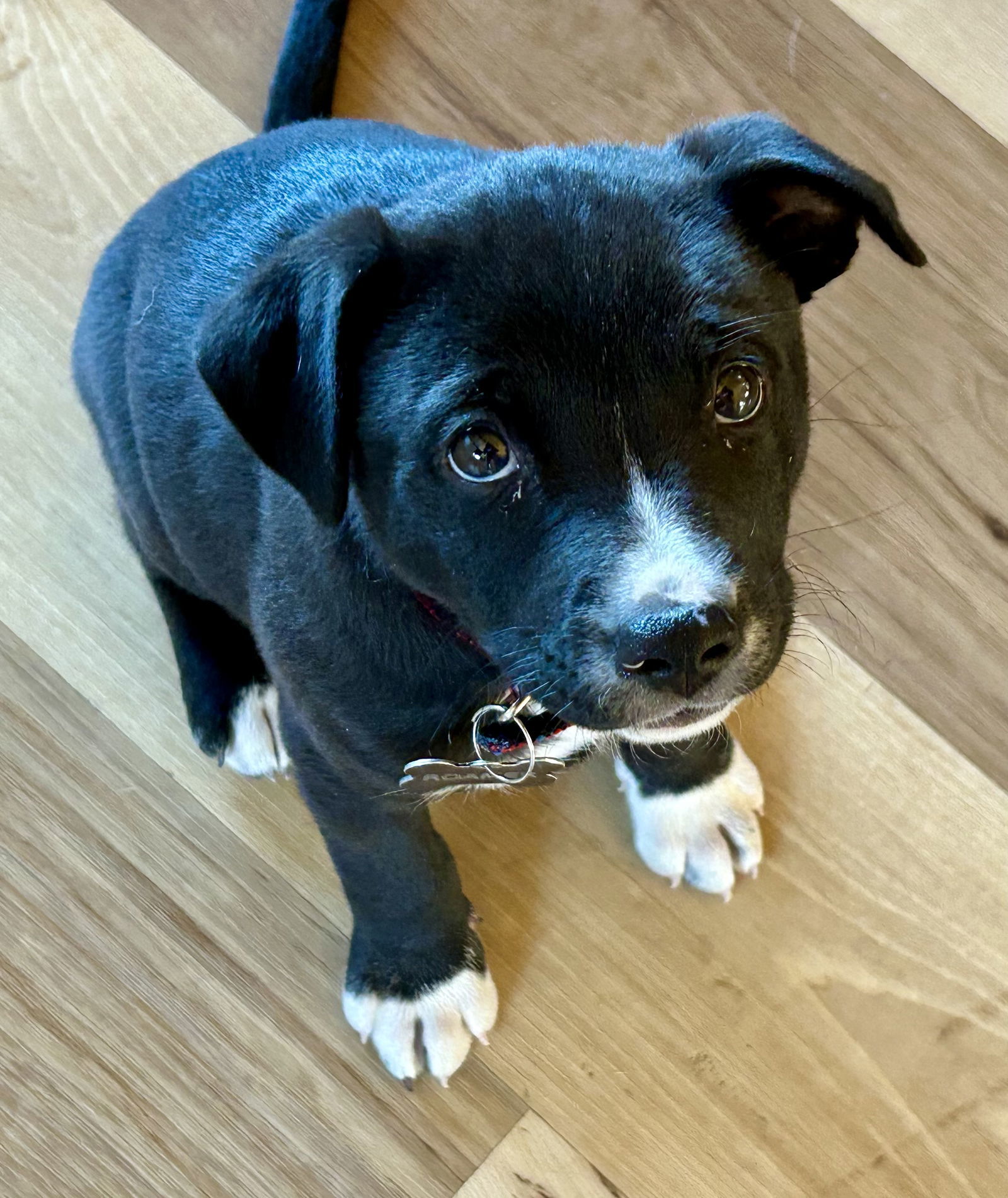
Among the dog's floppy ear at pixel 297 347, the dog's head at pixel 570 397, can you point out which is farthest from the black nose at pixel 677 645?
the dog's floppy ear at pixel 297 347

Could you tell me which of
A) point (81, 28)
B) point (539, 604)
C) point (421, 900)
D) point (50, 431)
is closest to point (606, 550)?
point (539, 604)

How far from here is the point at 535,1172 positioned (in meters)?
2.14

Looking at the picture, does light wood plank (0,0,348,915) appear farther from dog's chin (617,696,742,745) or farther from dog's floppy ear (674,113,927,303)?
dog's floppy ear (674,113,927,303)

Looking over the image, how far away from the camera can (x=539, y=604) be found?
1.34 meters

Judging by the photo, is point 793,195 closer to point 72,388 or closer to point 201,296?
point 201,296

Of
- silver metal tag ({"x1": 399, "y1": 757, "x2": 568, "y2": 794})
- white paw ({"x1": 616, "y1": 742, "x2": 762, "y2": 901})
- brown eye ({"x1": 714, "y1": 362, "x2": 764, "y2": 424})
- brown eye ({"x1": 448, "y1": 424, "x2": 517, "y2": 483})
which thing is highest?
brown eye ({"x1": 714, "y1": 362, "x2": 764, "y2": 424})

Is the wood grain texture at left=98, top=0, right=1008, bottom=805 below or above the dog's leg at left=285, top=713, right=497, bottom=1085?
above

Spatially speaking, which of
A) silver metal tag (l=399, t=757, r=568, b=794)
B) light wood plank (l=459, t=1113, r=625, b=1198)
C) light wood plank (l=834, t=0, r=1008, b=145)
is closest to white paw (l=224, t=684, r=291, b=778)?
silver metal tag (l=399, t=757, r=568, b=794)

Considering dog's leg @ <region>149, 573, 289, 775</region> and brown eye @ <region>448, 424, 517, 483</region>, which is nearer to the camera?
brown eye @ <region>448, 424, 517, 483</region>

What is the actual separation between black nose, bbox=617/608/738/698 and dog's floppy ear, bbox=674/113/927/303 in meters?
0.49

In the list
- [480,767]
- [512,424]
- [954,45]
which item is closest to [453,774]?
[480,767]

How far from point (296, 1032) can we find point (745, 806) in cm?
94

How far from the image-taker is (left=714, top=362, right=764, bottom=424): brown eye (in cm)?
132

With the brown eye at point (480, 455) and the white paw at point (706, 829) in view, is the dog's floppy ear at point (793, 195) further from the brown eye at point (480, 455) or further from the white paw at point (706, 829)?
the white paw at point (706, 829)
